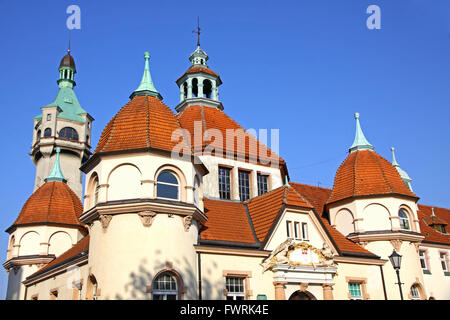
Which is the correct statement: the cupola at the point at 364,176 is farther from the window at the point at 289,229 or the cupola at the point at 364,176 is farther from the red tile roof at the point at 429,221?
the window at the point at 289,229

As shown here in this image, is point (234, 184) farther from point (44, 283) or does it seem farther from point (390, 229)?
point (44, 283)

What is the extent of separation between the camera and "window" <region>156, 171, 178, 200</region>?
2136 cm

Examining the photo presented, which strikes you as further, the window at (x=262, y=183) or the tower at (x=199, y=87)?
the tower at (x=199, y=87)

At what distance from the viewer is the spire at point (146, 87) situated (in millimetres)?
25062

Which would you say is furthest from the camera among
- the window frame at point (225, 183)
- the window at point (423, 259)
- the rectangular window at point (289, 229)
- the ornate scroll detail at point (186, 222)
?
the window at point (423, 259)

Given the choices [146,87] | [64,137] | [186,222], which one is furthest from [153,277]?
[64,137]

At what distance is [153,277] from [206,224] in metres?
5.56

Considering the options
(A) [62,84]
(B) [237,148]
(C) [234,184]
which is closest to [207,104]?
(B) [237,148]

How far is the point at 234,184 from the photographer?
98.3ft

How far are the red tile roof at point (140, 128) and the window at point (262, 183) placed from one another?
374 inches

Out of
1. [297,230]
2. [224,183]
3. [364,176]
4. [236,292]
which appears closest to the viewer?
[236,292]

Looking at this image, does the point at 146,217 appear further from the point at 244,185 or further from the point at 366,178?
the point at 366,178

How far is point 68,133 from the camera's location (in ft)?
181

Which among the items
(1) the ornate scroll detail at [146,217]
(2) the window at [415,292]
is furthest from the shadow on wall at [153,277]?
(2) the window at [415,292]
